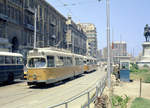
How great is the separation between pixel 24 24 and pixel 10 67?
21810mm

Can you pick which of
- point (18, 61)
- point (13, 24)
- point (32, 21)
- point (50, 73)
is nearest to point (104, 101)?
point (50, 73)

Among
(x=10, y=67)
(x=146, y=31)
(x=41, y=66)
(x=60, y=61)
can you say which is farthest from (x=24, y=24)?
(x=146, y=31)

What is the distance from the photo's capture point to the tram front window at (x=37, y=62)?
14977mm

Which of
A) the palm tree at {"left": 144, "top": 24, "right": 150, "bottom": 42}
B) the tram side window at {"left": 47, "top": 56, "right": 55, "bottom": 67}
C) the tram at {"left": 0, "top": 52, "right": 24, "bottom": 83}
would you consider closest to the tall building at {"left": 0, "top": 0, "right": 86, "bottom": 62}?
the tram at {"left": 0, "top": 52, "right": 24, "bottom": 83}

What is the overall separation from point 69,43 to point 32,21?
28.8m

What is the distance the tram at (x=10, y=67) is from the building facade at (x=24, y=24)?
6.02 meters

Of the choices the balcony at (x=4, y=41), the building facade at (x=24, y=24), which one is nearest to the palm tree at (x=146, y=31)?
the building facade at (x=24, y=24)

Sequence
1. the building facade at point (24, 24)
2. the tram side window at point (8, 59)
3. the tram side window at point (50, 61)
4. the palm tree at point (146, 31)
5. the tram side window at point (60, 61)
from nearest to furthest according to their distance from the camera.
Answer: the tram side window at point (50, 61) → the tram side window at point (60, 61) → the tram side window at point (8, 59) → the building facade at point (24, 24) → the palm tree at point (146, 31)

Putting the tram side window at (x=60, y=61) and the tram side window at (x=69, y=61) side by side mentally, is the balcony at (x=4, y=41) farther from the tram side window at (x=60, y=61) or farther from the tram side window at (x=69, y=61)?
the tram side window at (x=60, y=61)

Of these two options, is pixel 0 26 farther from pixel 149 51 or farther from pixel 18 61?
pixel 149 51

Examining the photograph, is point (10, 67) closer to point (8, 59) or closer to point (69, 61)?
point (8, 59)

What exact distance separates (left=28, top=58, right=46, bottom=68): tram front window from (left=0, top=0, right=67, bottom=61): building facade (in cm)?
885

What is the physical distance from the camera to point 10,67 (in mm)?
17844

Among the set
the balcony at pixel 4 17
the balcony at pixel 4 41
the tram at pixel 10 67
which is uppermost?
the balcony at pixel 4 17
